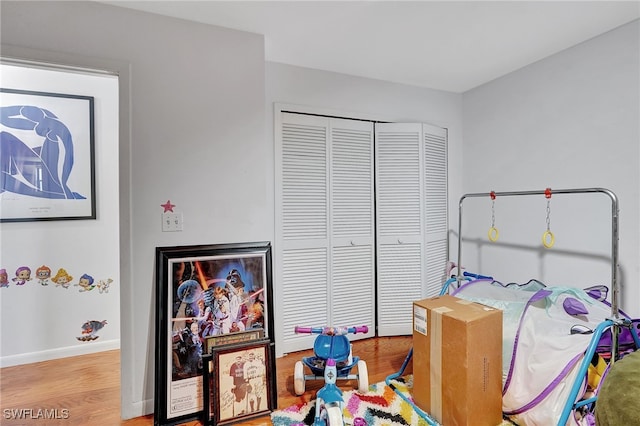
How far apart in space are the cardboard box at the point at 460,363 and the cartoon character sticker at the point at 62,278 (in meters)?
2.79

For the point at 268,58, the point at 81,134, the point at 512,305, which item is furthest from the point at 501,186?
the point at 81,134

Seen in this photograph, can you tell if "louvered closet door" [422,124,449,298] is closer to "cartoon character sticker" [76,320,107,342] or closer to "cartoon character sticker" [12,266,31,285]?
"cartoon character sticker" [76,320,107,342]

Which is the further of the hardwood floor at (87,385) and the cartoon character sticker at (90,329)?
the cartoon character sticker at (90,329)

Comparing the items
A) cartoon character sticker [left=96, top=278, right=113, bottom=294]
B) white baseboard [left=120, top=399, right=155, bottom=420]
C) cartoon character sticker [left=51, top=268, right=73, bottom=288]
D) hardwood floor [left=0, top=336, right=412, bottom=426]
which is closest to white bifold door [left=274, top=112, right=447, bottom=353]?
hardwood floor [left=0, top=336, right=412, bottom=426]

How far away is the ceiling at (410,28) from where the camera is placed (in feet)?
6.15

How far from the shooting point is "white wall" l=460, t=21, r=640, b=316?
2.09 m

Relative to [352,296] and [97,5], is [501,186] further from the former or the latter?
[97,5]

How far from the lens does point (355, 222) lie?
9.43 feet

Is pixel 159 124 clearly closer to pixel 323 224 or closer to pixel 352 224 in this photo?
pixel 323 224

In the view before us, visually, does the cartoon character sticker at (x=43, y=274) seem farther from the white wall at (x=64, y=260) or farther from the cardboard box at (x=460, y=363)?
the cardboard box at (x=460, y=363)

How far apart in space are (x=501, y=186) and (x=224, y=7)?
2657mm

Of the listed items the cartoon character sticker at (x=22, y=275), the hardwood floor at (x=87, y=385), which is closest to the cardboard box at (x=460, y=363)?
the hardwood floor at (x=87, y=385)

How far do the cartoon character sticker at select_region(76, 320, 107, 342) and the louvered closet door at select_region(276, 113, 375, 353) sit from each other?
62.6 inches

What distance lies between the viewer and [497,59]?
2.57m
